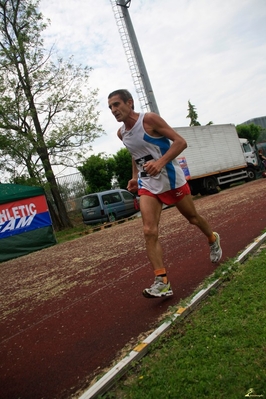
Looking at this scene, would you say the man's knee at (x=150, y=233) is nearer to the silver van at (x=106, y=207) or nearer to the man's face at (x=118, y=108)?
the man's face at (x=118, y=108)

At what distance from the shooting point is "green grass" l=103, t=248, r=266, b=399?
67.3 inches

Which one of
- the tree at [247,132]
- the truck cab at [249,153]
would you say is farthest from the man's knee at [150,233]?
the tree at [247,132]

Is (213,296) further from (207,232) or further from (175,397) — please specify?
(175,397)

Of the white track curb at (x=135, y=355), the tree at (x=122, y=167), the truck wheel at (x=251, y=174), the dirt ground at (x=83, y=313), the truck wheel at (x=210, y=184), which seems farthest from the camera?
the tree at (x=122, y=167)

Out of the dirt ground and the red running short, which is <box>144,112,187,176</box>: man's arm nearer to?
the red running short

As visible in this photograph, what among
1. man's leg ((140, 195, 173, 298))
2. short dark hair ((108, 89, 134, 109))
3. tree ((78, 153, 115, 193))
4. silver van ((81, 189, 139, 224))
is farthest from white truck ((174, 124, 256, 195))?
man's leg ((140, 195, 173, 298))

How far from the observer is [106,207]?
57.9 ft

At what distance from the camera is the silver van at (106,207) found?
17.6m

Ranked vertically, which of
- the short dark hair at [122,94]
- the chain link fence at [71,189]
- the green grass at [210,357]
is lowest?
the green grass at [210,357]

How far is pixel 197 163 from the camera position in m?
19.5

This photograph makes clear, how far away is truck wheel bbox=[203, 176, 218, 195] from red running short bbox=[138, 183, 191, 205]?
55.4 feet

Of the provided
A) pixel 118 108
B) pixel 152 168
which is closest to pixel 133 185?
pixel 152 168

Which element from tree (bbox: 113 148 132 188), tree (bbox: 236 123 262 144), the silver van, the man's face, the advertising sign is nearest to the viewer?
the man's face

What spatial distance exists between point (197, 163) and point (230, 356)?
18140 millimetres
